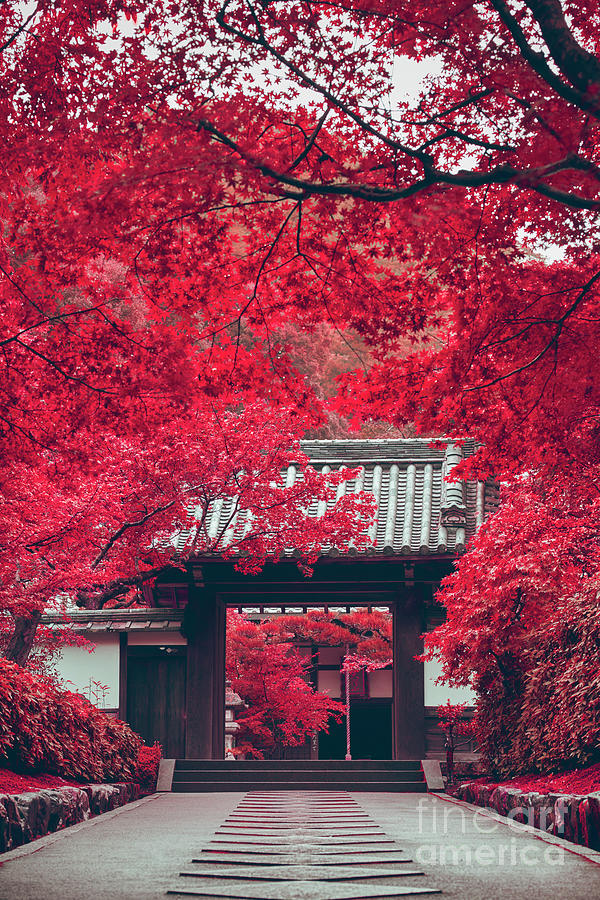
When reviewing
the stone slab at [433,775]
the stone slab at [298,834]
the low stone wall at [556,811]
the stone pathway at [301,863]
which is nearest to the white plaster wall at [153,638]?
the stone slab at [433,775]

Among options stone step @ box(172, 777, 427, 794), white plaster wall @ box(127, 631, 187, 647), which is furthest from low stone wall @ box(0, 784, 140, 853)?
white plaster wall @ box(127, 631, 187, 647)

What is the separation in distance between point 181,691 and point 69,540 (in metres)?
5.79

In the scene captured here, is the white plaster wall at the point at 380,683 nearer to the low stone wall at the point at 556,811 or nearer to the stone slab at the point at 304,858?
the low stone wall at the point at 556,811

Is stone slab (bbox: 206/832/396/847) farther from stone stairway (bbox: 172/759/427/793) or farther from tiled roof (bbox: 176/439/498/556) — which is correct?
tiled roof (bbox: 176/439/498/556)

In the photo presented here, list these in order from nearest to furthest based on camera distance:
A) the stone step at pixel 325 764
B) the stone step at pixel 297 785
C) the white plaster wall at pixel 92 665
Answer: the stone step at pixel 297 785
the stone step at pixel 325 764
the white plaster wall at pixel 92 665

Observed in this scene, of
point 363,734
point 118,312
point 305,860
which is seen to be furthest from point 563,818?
point 118,312

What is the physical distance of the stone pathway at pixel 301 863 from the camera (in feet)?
12.3

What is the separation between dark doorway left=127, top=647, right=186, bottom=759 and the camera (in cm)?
1492

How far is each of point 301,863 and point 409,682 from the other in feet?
32.5

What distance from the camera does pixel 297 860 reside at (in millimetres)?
4660

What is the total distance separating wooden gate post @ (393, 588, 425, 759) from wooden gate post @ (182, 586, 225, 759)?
3044 mm

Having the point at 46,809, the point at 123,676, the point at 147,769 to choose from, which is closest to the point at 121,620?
the point at 123,676

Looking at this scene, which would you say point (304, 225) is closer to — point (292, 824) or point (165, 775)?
point (292, 824)

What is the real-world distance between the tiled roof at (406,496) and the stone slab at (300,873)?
9203 mm
